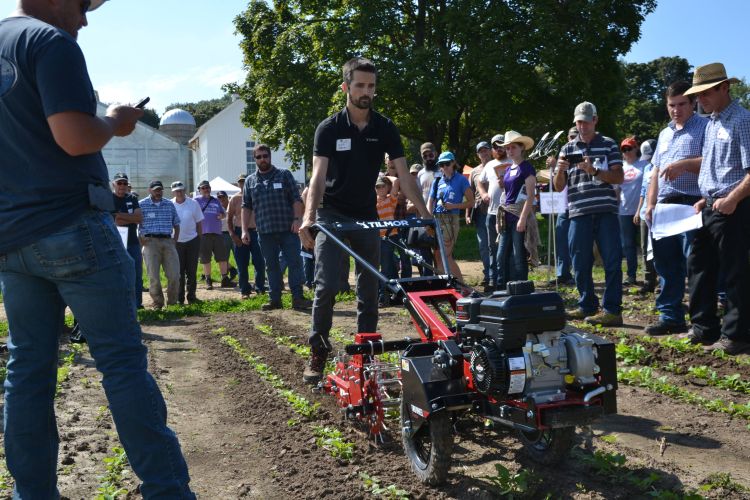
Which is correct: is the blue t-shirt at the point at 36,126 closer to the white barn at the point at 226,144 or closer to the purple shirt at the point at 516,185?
the purple shirt at the point at 516,185

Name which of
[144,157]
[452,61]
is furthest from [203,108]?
[452,61]

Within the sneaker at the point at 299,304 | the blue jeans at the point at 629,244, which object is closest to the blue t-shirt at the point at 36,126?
the sneaker at the point at 299,304

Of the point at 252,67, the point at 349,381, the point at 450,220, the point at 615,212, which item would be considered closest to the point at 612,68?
the point at 252,67

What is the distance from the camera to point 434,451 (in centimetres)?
355

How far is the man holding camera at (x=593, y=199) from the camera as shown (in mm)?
7172

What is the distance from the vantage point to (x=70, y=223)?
110 inches

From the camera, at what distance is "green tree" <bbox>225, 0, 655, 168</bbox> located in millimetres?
23109

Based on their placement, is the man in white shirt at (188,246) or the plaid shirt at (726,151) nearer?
the plaid shirt at (726,151)

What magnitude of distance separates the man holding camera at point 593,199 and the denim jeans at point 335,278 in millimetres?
2683

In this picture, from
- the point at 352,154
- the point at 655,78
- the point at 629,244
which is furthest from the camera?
the point at 655,78

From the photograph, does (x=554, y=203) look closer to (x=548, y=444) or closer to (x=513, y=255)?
(x=513, y=255)

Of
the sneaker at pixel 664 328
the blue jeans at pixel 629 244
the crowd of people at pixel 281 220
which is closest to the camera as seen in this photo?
the crowd of people at pixel 281 220

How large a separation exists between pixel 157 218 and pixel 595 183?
22.8 ft

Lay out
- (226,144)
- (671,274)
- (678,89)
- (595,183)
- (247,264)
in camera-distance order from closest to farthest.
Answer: (678,89)
(671,274)
(595,183)
(247,264)
(226,144)
